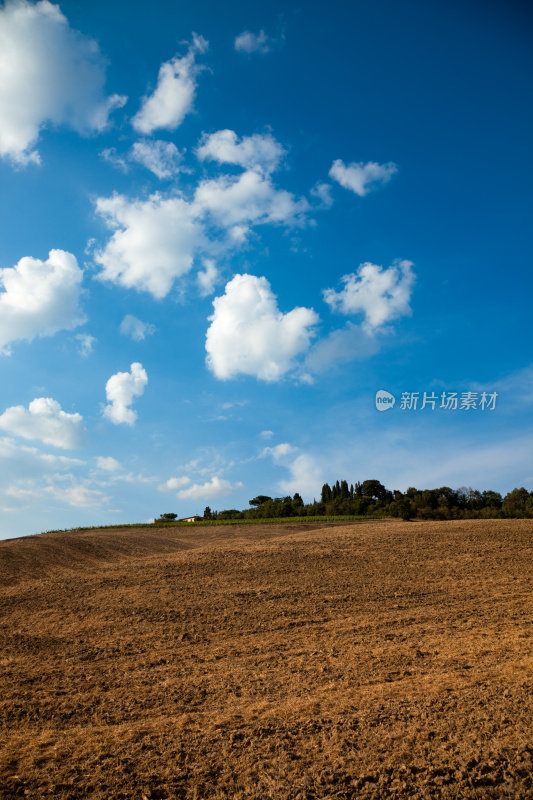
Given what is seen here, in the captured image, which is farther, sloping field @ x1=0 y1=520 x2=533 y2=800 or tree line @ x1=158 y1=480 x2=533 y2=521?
tree line @ x1=158 y1=480 x2=533 y2=521

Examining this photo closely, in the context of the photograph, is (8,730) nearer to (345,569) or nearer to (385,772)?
(385,772)

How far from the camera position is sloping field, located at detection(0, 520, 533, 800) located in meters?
5.00

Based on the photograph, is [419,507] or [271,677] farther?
[419,507]

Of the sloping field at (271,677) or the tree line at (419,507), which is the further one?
the tree line at (419,507)

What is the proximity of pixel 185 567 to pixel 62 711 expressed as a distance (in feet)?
34.2

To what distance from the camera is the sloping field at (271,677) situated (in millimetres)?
4996

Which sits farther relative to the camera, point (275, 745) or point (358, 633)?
point (358, 633)

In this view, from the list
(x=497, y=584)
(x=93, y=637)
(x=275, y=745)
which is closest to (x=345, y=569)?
(x=497, y=584)

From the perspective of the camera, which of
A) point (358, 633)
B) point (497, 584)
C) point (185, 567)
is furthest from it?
point (185, 567)

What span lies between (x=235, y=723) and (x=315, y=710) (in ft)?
3.56

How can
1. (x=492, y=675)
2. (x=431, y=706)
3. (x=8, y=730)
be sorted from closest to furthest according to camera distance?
(x=431, y=706)
(x=8, y=730)
(x=492, y=675)

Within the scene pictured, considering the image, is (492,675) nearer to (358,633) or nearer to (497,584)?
(358,633)

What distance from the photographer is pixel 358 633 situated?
10586 mm

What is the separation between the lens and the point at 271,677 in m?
8.27
